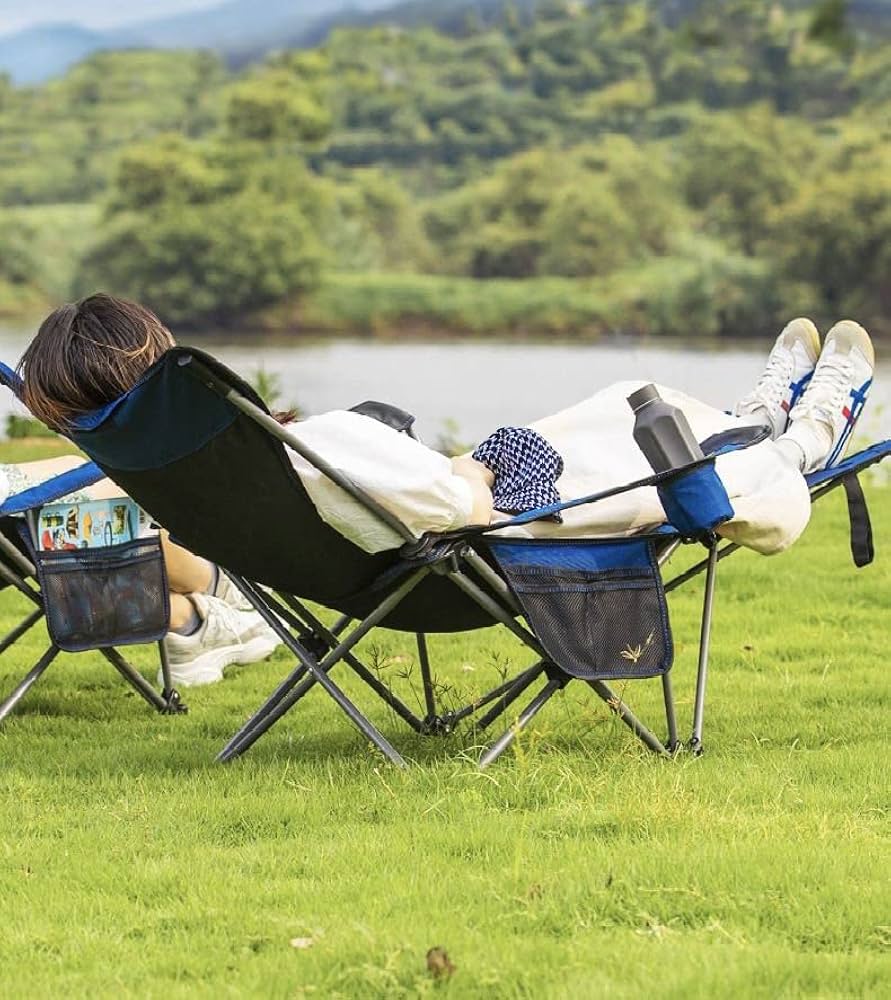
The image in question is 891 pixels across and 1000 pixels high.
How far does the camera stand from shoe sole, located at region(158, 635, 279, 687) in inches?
161

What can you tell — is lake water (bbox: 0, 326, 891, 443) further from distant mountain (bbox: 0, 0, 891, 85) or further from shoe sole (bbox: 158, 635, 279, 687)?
distant mountain (bbox: 0, 0, 891, 85)

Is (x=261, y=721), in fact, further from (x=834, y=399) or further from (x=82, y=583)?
(x=834, y=399)

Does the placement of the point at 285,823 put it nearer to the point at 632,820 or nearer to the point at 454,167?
the point at 632,820

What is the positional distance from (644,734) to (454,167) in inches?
1742

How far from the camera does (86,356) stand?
117 inches

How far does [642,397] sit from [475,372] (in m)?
21.6

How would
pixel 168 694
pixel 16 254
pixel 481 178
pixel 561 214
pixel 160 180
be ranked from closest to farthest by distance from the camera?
pixel 168 694 → pixel 16 254 → pixel 160 180 → pixel 561 214 → pixel 481 178

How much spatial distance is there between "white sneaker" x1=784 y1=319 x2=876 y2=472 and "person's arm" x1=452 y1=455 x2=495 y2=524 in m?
0.66

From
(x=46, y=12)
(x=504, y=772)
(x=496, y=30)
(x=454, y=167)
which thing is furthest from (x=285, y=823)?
(x=46, y=12)

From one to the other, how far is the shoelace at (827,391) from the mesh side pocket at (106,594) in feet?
4.47

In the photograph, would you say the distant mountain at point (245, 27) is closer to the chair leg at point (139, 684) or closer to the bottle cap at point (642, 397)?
the chair leg at point (139, 684)

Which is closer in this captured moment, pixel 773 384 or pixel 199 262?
pixel 773 384

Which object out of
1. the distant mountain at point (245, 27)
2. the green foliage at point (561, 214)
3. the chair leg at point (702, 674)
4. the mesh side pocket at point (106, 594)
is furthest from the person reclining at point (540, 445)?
the distant mountain at point (245, 27)

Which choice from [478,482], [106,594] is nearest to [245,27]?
[106,594]
